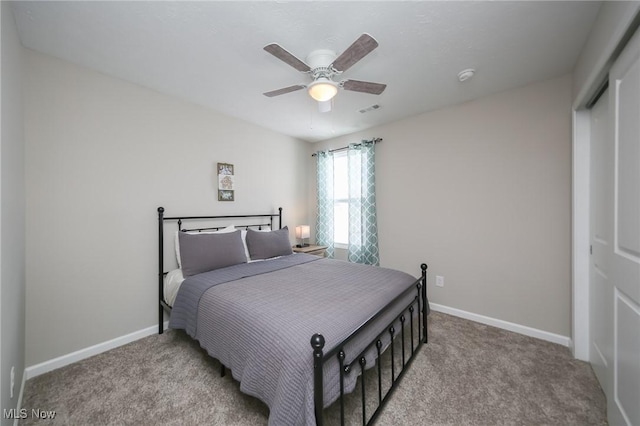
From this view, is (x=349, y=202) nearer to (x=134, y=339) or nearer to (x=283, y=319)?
(x=283, y=319)

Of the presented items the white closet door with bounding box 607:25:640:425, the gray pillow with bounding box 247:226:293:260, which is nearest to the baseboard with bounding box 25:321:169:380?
the gray pillow with bounding box 247:226:293:260

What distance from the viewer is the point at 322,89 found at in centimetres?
178

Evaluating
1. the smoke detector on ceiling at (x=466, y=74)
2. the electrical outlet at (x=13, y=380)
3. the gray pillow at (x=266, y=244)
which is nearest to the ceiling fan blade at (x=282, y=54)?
the smoke detector on ceiling at (x=466, y=74)

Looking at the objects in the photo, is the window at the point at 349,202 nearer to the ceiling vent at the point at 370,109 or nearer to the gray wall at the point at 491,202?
the gray wall at the point at 491,202

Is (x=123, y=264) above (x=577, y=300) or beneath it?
above

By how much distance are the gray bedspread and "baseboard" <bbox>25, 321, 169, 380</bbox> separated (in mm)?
640

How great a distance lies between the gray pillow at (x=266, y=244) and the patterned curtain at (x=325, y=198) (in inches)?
41.2

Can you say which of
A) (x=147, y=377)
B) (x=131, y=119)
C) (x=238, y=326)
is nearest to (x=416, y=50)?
(x=238, y=326)

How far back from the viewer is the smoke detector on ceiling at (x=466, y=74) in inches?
84.2

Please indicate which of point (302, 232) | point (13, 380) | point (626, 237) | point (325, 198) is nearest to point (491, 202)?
point (626, 237)

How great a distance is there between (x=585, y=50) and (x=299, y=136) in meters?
3.26

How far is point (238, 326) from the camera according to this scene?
4.90 ft

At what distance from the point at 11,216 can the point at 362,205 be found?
10.8ft

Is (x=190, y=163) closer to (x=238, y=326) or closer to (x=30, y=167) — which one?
(x=30, y=167)
